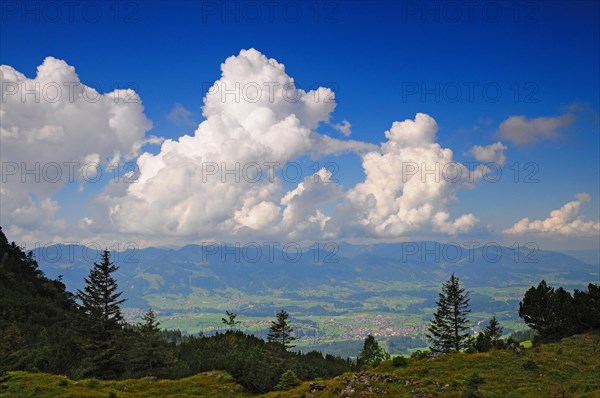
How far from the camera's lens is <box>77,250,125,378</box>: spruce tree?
51.0 m

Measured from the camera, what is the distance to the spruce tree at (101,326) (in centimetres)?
5103

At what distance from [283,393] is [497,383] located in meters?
19.6

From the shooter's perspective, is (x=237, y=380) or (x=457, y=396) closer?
(x=457, y=396)

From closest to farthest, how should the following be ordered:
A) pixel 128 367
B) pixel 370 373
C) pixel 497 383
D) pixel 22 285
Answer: pixel 497 383, pixel 370 373, pixel 128 367, pixel 22 285

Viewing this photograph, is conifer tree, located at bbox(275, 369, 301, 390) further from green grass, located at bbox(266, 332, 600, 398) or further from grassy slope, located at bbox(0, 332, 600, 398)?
green grass, located at bbox(266, 332, 600, 398)

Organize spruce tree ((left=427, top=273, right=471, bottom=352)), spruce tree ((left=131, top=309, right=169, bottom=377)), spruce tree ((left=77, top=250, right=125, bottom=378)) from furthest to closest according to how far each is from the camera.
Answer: spruce tree ((left=427, top=273, right=471, bottom=352))
spruce tree ((left=131, top=309, right=169, bottom=377))
spruce tree ((left=77, top=250, right=125, bottom=378))

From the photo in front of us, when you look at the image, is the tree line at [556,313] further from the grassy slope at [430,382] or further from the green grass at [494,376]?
the grassy slope at [430,382]

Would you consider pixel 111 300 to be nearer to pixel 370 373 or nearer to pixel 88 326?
pixel 88 326

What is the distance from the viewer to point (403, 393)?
37.5 m

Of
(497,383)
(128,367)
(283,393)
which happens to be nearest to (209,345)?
(128,367)

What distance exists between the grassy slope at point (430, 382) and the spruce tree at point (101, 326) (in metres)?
8.24

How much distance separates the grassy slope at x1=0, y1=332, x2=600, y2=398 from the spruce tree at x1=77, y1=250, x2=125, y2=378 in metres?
8.24

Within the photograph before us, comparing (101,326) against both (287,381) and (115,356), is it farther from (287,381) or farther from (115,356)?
(287,381)

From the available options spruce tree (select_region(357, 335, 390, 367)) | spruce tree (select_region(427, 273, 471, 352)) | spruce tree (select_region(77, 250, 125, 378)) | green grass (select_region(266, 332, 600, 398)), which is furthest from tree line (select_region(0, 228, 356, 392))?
spruce tree (select_region(427, 273, 471, 352))
